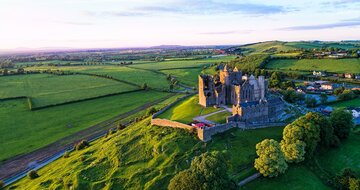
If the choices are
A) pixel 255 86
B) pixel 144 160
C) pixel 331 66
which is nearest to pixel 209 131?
pixel 144 160

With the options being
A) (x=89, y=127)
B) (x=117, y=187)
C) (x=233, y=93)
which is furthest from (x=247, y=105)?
(x=89, y=127)

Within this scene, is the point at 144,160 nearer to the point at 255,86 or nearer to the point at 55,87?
the point at 255,86

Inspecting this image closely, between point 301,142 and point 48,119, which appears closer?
point 301,142

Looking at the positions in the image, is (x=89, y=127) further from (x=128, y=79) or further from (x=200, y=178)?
(x=128, y=79)

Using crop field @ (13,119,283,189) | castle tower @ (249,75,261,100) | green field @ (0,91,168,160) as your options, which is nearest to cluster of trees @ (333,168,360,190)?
crop field @ (13,119,283,189)

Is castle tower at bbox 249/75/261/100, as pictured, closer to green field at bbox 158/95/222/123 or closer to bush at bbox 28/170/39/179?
green field at bbox 158/95/222/123

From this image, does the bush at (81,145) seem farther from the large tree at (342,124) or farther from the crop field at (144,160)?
the large tree at (342,124)
